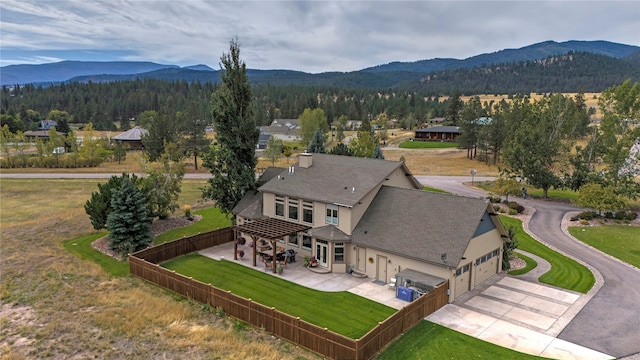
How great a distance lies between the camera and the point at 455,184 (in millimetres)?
56500

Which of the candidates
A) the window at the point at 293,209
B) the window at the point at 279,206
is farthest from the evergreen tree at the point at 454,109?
the window at the point at 293,209

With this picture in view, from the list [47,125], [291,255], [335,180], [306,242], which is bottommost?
[291,255]

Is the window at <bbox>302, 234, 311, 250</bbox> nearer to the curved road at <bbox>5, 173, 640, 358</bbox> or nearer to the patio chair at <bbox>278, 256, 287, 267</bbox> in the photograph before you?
the patio chair at <bbox>278, 256, 287, 267</bbox>

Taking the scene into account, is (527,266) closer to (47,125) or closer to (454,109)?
(454,109)

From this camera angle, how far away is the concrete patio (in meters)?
22.6

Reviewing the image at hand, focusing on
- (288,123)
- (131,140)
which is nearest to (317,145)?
(131,140)

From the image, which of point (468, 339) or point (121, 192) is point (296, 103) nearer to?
point (121, 192)

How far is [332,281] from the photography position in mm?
24828

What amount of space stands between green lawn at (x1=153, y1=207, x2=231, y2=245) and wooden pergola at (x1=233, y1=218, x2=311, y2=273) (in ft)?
25.0

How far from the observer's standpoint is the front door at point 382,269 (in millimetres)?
24531

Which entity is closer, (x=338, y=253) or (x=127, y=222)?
(x=338, y=253)

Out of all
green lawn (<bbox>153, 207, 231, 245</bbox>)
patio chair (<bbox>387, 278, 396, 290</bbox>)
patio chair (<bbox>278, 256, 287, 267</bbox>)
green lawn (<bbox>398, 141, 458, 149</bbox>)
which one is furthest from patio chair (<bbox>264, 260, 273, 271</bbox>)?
green lawn (<bbox>398, 141, 458, 149</bbox>)

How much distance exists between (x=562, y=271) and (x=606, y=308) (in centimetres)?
522

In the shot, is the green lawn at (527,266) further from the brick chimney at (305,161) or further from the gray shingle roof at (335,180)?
the brick chimney at (305,161)
